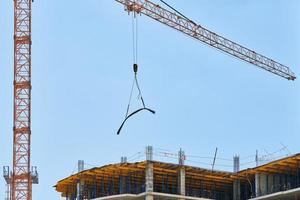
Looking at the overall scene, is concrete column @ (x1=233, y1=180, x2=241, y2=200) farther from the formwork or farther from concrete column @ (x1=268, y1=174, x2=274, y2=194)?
concrete column @ (x1=268, y1=174, x2=274, y2=194)

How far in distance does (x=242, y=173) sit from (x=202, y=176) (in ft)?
12.8

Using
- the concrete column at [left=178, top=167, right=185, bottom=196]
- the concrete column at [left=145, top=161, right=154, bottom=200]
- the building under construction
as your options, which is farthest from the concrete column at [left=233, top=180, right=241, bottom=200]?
the concrete column at [left=145, top=161, right=154, bottom=200]

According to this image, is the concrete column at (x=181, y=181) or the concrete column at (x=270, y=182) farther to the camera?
the concrete column at (x=270, y=182)

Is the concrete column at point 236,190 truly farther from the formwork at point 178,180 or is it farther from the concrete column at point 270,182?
the concrete column at point 270,182

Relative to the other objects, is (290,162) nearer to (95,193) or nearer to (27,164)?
(95,193)

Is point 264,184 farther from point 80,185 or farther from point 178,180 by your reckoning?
point 80,185

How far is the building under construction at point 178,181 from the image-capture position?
8269 centimetres

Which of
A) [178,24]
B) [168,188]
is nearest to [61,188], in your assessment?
[168,188]

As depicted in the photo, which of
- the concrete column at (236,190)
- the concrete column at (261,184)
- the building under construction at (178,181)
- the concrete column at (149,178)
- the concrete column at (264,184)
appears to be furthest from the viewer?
the concrete column at (236,190)

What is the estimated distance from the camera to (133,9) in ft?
337

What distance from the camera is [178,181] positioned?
84938 mm

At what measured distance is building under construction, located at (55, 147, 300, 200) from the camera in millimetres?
82688

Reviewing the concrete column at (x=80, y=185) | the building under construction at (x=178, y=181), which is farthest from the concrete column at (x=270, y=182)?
the concrete column at (x=80, y=185)

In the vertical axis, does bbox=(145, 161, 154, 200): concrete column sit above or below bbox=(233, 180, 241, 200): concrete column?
above
